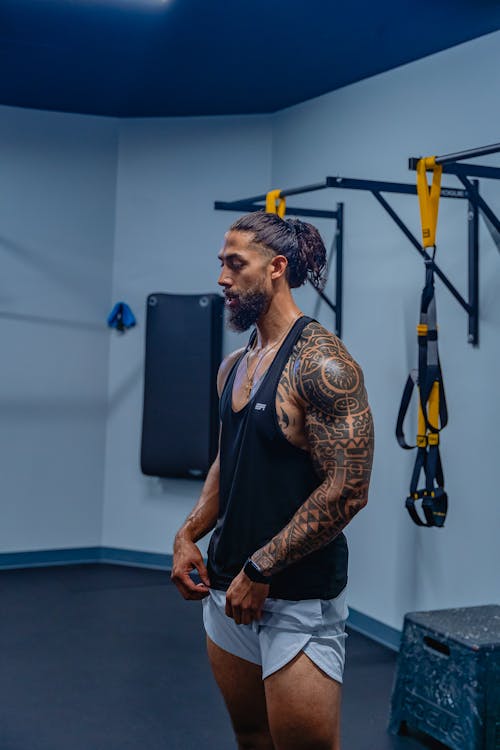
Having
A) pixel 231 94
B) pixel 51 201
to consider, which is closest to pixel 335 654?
pixel 231 94

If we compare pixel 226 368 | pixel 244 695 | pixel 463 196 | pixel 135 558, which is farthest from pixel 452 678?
pixel 135 558

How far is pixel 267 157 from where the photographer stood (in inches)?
179

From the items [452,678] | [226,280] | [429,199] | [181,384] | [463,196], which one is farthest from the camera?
[181,384]

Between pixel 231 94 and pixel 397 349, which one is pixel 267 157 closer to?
pixel 231 94

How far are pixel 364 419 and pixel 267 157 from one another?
3.36m

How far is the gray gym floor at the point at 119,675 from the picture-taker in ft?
8.21

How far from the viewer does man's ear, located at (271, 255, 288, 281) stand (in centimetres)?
159

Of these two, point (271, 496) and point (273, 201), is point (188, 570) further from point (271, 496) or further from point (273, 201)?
point (273, 201)

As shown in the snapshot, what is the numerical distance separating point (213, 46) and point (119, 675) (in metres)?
2.69

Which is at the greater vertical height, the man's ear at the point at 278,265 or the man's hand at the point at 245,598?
the man's ear at the point at 278,265

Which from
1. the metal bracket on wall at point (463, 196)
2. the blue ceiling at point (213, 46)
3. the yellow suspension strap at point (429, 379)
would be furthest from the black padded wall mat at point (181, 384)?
the yellow suspension strap at point (429, 379)

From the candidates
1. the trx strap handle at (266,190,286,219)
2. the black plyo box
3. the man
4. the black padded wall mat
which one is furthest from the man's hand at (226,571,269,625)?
the black padded wall mat

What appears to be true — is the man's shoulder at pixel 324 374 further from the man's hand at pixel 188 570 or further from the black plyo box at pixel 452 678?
the black plyo box at pixel 452 678

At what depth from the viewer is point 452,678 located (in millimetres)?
2371
